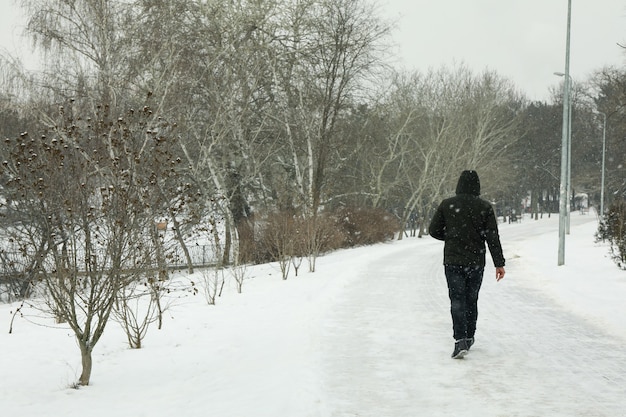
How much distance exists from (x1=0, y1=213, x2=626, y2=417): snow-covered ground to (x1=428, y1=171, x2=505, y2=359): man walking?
1.54 feet

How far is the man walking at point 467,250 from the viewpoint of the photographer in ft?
22.9

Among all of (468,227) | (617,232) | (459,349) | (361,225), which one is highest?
(468,227)

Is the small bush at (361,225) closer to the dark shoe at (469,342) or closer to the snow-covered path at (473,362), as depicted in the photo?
the snow-covered path at (473,362)

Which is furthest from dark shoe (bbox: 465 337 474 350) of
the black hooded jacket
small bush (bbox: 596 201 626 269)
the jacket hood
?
small bush (bbox: 596 201 626 269)

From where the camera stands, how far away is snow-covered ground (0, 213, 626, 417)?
521 cm

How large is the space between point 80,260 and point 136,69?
1567cm

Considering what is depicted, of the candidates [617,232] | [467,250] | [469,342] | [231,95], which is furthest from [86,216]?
[231,95]

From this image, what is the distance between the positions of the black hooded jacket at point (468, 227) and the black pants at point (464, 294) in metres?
0.10

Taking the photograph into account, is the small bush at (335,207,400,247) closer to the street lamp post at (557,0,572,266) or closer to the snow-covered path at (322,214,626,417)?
the street lamp post at (557,0,572,266)

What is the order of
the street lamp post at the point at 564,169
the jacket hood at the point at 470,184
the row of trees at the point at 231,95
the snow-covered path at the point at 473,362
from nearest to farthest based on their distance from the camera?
1. the snow-covered path at the point at 473,362
2. the jacket hood at the point at 470,184
3. the street lamp post at the point at 564,169
4. the row of trees at the point at 231,95

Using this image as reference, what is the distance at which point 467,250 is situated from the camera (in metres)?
6.99

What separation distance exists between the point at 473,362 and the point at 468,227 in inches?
59.0

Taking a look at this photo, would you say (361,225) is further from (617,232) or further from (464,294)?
(464,294)

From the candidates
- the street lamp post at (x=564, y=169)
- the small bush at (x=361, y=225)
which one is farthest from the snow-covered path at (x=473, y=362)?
the small bush at (x=361, y=225)
